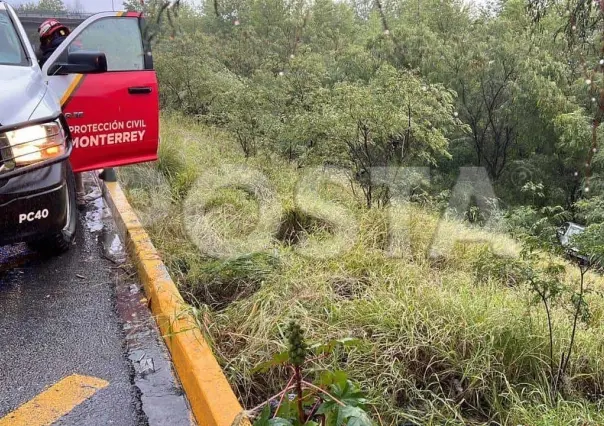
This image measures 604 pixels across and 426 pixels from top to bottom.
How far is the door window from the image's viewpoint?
14.0 ft

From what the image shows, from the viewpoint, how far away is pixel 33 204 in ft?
9.37

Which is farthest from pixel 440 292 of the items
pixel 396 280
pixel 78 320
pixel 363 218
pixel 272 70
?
pixel 272 70

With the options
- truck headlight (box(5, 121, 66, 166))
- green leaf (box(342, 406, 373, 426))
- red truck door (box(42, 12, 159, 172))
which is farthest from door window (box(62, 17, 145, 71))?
green leaf (box(342, 406, 373, 426))

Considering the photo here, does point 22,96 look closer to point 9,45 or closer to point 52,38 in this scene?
point 9,45

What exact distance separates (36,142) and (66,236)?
780 millimetres

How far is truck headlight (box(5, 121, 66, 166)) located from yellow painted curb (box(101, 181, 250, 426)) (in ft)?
2.81

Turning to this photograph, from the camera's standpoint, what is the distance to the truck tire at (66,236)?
332 cm

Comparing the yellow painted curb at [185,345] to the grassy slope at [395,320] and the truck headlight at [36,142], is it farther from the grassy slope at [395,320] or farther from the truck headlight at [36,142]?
the truck headlight at [36,142]

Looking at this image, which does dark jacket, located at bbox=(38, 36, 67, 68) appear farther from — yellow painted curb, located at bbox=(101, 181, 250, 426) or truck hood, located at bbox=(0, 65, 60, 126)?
yellow painted curb, located at bbox=(101, 181, 250, 426)

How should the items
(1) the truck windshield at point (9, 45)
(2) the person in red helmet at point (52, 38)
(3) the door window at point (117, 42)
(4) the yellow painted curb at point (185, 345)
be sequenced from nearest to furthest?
1. (4) the yellow painted curb at point (185, 345)
2. (1) the truck windshield at point (9, 45)
3. (3) the door window at point (117, 42)
4. (2) the person in red helmet at point (52, 38)

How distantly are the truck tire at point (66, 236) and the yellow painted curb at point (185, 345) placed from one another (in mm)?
419

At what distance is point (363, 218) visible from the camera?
15.0 feet

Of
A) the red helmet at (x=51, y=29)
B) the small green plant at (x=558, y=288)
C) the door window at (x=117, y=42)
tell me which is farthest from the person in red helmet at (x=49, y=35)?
the small green plant at (x=558, y=288)

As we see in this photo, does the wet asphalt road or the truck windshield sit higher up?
the truck windshield
